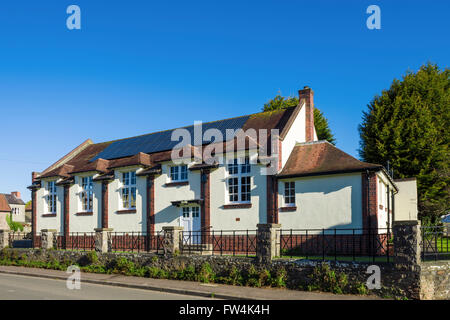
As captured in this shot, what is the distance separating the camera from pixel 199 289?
48.5ft

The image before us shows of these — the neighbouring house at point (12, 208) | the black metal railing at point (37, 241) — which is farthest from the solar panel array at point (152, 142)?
the neighbouring house at point (12, 208)

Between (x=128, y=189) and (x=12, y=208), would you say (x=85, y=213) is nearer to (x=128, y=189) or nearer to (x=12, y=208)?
Answer: (x=128, y=189)

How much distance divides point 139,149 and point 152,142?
991 mm

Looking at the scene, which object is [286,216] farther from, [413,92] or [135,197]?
[413,92]

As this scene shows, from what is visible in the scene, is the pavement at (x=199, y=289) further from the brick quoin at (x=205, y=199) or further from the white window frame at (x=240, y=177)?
the white window frame at (x=240, y=177)

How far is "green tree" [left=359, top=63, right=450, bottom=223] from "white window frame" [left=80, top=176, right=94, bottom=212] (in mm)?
20299

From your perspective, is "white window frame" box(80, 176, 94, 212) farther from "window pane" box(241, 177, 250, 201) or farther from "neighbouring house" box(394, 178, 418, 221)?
"neighbouring house" box(394, 178, 418, 221)

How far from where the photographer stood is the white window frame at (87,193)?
28.9 meters

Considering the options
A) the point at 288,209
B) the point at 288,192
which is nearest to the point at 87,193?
the point at 288,192

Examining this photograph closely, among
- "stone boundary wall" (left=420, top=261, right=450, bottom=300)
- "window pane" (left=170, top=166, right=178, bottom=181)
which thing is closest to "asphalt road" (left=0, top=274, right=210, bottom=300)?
"stone boundary wall" (left=420, top=261, right=450, bottom=300)

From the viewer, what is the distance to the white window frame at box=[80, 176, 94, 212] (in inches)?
1137

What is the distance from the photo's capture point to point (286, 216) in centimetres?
2142

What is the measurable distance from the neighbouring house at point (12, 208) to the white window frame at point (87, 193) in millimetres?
42942
